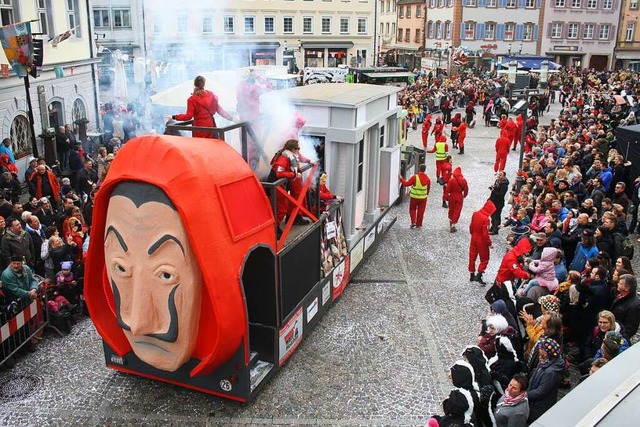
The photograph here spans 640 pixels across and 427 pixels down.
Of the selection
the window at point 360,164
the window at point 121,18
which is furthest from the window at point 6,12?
the window at point 360,164

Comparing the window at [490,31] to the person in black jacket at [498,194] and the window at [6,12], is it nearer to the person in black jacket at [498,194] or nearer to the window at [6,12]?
the person in black jacket at [498,194]

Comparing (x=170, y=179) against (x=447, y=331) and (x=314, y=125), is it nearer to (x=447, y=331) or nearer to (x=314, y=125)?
(x=314, y=125)

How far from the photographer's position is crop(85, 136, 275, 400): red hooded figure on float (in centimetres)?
586

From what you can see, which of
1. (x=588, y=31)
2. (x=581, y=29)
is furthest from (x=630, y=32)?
(x=581, y=29)

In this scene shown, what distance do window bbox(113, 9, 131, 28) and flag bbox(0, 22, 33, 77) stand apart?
1298 cm

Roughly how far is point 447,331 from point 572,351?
1.88m

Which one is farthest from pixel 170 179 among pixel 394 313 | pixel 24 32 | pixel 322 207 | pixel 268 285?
pixel 24 32

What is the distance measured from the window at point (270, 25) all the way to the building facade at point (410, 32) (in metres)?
22.6

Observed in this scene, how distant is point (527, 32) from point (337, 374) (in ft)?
170

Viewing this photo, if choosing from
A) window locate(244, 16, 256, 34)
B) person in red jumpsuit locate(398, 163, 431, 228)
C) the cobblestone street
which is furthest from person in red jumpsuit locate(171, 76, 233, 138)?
window locate(244, 16, 256, 34)

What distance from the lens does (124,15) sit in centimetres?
2783

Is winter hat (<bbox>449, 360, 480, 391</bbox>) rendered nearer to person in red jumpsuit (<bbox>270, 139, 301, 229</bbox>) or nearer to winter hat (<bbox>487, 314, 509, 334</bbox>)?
winter hat (<bbox>487, 314, 509, 334</bbox>)

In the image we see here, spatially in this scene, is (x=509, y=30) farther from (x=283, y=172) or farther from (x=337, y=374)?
(x=337, y=374)

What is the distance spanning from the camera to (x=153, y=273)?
5.98m
